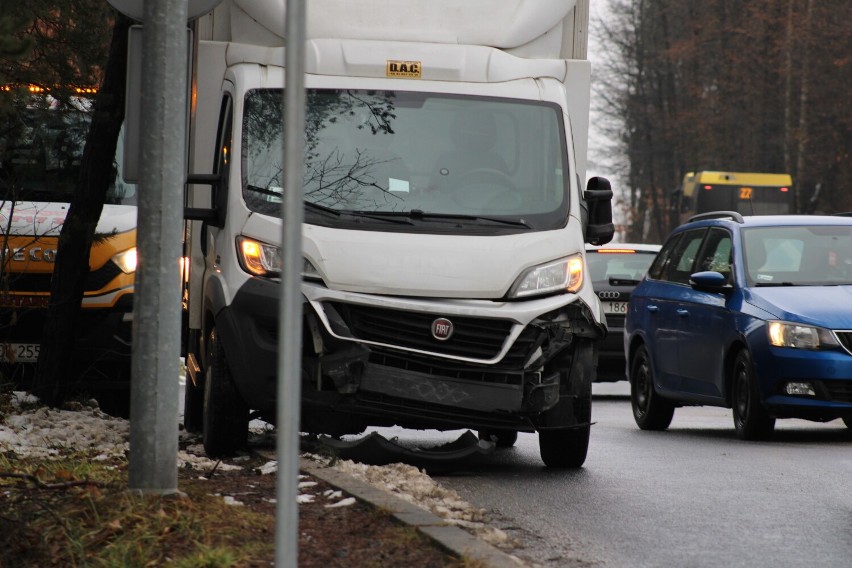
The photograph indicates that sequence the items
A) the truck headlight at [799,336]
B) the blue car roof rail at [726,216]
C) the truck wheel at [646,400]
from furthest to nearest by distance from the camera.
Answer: the truck wheel at [646,400], the blue car roof rail at [726,216], the truck headlight at [799,336]

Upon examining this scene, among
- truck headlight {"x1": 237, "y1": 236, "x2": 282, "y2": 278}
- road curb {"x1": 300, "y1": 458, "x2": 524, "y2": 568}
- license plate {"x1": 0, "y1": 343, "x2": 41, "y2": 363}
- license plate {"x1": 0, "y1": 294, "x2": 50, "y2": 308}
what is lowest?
road curb {"x1": 300, "y1": 458, "x2": 524, "y2": 568}

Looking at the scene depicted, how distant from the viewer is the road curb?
590 cm

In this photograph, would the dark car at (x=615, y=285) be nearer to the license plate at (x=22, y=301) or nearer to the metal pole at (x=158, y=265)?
the license plate at (x=22, y=301)

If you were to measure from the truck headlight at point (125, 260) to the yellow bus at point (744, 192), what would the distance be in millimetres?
28254

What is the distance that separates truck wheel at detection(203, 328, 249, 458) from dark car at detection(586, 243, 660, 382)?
9.15 metres

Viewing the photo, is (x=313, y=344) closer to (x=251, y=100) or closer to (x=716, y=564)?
(x=251, y=100)

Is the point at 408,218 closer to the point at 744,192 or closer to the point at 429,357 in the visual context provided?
the point at 429,357

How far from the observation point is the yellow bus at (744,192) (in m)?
39.1

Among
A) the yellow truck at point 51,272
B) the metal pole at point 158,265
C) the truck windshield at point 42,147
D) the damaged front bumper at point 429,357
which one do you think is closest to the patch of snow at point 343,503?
the metal pole at point 158,265

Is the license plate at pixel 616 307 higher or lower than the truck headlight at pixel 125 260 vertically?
lower

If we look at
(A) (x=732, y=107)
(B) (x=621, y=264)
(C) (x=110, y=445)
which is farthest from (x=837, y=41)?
(C) (x=110, y=445)

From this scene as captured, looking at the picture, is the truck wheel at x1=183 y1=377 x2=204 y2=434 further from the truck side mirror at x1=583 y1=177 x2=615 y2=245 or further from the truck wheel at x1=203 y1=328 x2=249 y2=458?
the truck side mirror at x1=583 y1=177 x2=615 y2=245

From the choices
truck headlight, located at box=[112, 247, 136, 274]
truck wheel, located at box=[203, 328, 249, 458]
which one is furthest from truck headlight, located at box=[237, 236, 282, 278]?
truck headlight, located at box=[112, 247, 136, 274]

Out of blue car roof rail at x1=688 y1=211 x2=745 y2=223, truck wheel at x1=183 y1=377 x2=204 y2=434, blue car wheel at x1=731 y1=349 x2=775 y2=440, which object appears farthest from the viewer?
blue car roof rail at x1=688 y1=211 x2=745 y2=223
